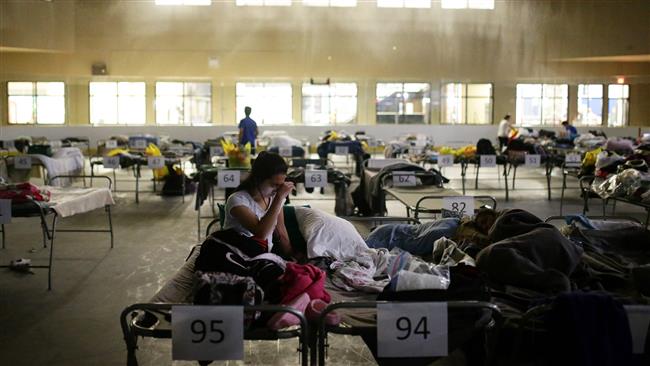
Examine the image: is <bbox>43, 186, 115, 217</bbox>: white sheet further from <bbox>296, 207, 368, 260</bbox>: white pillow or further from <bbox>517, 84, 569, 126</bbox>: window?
<bbox>517, 84, 569, 126</bbox>: window

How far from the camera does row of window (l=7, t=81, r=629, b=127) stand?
22.6m

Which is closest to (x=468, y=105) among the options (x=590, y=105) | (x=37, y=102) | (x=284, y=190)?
(x=590, y=105)

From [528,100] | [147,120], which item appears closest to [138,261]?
[147,120]

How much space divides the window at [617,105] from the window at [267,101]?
31.6 ft

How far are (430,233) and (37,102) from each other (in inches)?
815

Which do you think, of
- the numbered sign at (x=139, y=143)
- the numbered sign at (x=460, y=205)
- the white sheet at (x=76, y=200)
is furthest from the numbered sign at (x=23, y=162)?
the numbered sign at (x=460, y=205)

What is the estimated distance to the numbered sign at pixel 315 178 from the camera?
749cm

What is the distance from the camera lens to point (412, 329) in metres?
2.58

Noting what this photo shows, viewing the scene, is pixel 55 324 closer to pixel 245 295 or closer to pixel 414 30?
pixel 245 295

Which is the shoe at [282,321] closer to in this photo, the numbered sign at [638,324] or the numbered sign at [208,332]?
the numbered sign at [208,332]

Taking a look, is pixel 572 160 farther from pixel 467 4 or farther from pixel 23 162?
pixel 467 4

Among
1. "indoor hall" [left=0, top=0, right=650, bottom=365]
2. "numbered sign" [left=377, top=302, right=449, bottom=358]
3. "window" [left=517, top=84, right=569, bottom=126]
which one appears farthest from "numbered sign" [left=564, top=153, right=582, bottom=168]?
"window" [left=517, top=84, right=569, bottom=126]

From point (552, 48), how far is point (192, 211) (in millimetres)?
15219

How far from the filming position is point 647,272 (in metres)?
3.31
